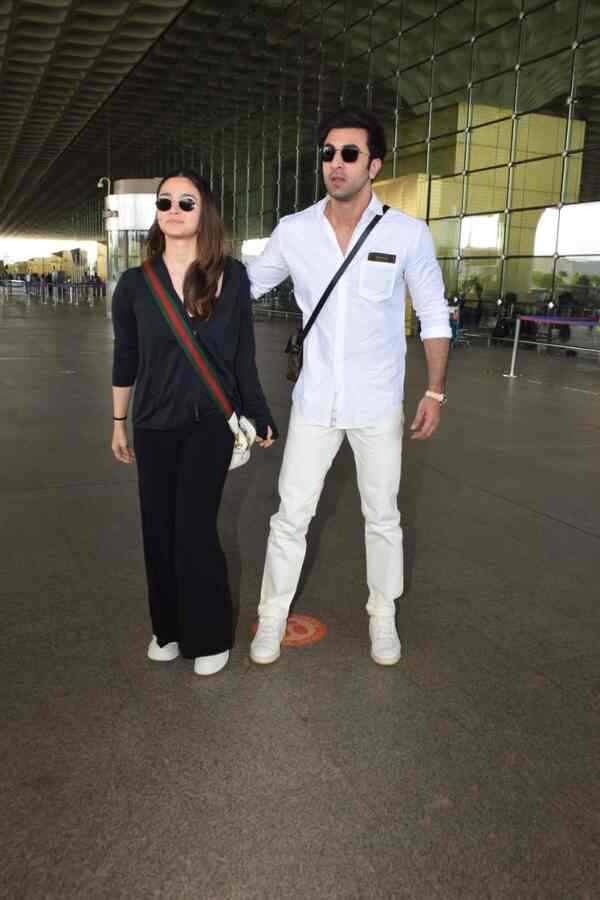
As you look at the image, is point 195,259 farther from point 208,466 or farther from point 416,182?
point 416,182

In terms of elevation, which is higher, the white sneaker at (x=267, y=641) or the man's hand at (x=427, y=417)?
the man's hand at (x=427, y=417)

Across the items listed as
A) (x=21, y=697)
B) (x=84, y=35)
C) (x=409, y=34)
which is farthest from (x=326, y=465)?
(x=84, y=35)

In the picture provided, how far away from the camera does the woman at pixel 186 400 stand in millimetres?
2453

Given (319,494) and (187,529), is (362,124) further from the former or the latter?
(187,529)

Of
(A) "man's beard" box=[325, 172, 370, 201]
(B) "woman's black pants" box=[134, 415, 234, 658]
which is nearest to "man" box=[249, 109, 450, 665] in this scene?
(A) "man's beard" box=[325, 172, 370, 201]

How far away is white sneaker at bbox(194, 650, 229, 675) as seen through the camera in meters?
2.73

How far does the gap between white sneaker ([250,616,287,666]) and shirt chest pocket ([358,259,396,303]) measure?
48.8 inches

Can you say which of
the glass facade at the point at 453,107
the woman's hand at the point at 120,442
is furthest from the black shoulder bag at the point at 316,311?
the glass facade at the point at 453,107

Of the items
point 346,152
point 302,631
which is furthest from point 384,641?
point 346,152

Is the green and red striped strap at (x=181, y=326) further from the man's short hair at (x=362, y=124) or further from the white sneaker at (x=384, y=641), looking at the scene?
the white sneaker at (x=384, y=641)

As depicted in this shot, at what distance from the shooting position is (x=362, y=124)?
2570 millimetres

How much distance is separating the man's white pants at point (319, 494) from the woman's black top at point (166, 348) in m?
0.36

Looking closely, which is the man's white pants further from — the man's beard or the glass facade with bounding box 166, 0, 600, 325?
the glass facade with bounding box 166, 0, 600, 325

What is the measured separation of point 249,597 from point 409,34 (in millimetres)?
20134
